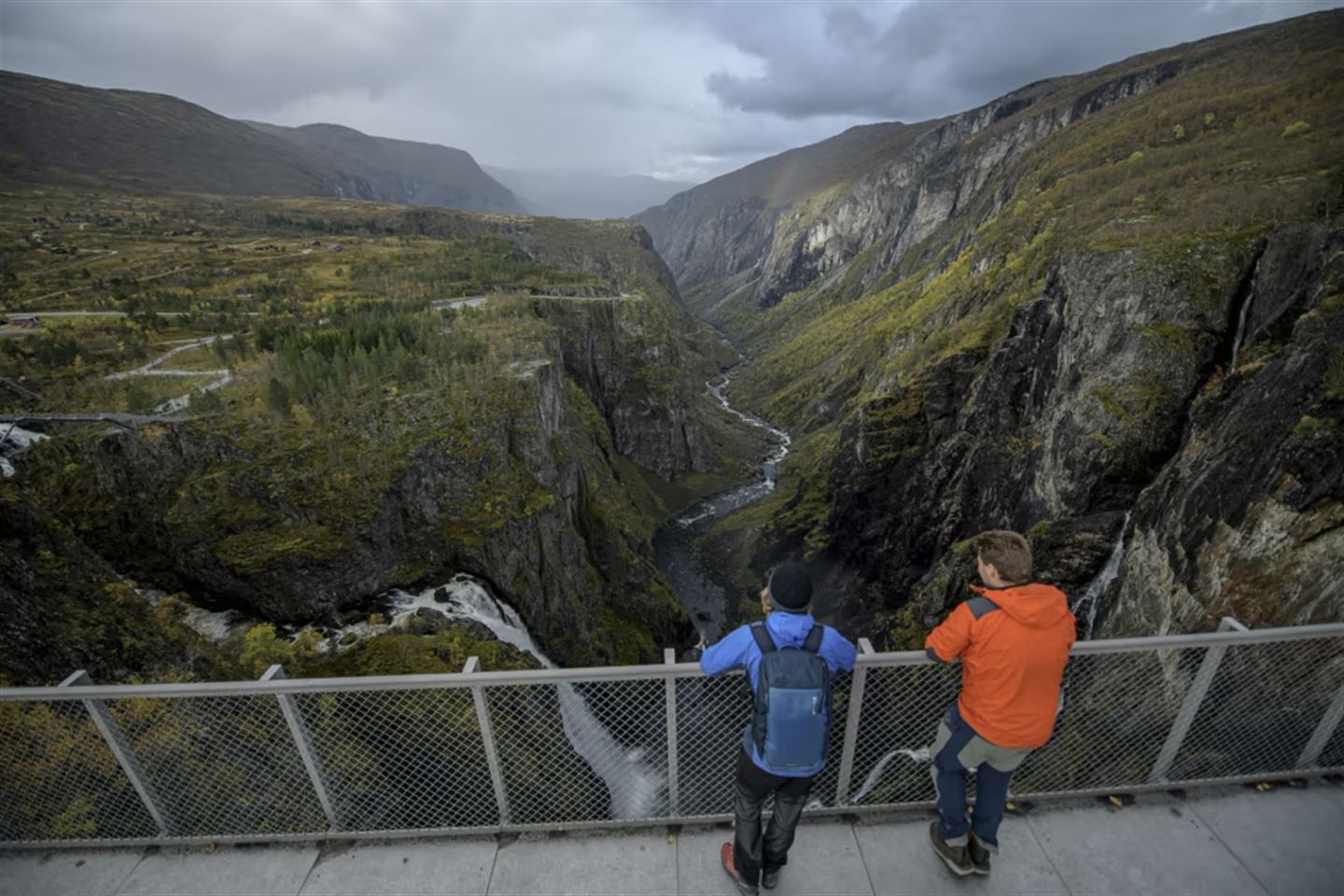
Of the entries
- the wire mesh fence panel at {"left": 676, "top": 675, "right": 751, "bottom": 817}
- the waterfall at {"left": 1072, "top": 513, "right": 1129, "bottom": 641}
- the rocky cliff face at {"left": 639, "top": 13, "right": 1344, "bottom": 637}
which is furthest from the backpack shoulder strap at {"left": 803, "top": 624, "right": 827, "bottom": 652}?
the waterfall at {"left": 1072, "top": 513, "right": 1129, "bottom": 641}

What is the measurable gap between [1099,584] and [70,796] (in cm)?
2531

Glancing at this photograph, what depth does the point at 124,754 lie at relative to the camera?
5.32m

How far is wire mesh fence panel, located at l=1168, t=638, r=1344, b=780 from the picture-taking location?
5.59 meters

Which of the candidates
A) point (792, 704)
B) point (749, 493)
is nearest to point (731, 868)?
point (792, 704)

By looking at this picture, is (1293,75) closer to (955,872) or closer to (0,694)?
(955,872)

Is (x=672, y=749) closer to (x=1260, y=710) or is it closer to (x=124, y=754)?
(x=124, y=754)

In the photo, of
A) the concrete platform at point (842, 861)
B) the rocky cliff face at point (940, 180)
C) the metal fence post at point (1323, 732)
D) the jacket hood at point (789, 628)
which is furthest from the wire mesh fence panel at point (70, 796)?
the rocky cliff face at point (940, 180)

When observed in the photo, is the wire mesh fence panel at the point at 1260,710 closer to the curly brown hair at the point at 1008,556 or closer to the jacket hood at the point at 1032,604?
the jacket hood at the point at 1032,604

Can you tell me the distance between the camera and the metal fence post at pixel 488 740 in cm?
506

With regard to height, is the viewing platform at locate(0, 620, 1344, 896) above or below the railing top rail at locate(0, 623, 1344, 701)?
below

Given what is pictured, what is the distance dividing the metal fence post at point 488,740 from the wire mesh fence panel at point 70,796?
3458mm

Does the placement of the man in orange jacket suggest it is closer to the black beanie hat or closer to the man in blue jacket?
the man in blue jacket

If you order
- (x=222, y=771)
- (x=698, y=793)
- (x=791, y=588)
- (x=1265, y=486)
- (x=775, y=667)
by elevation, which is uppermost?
(x=791, y=588)

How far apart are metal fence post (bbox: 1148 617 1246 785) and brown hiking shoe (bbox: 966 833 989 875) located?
86.8 inches
